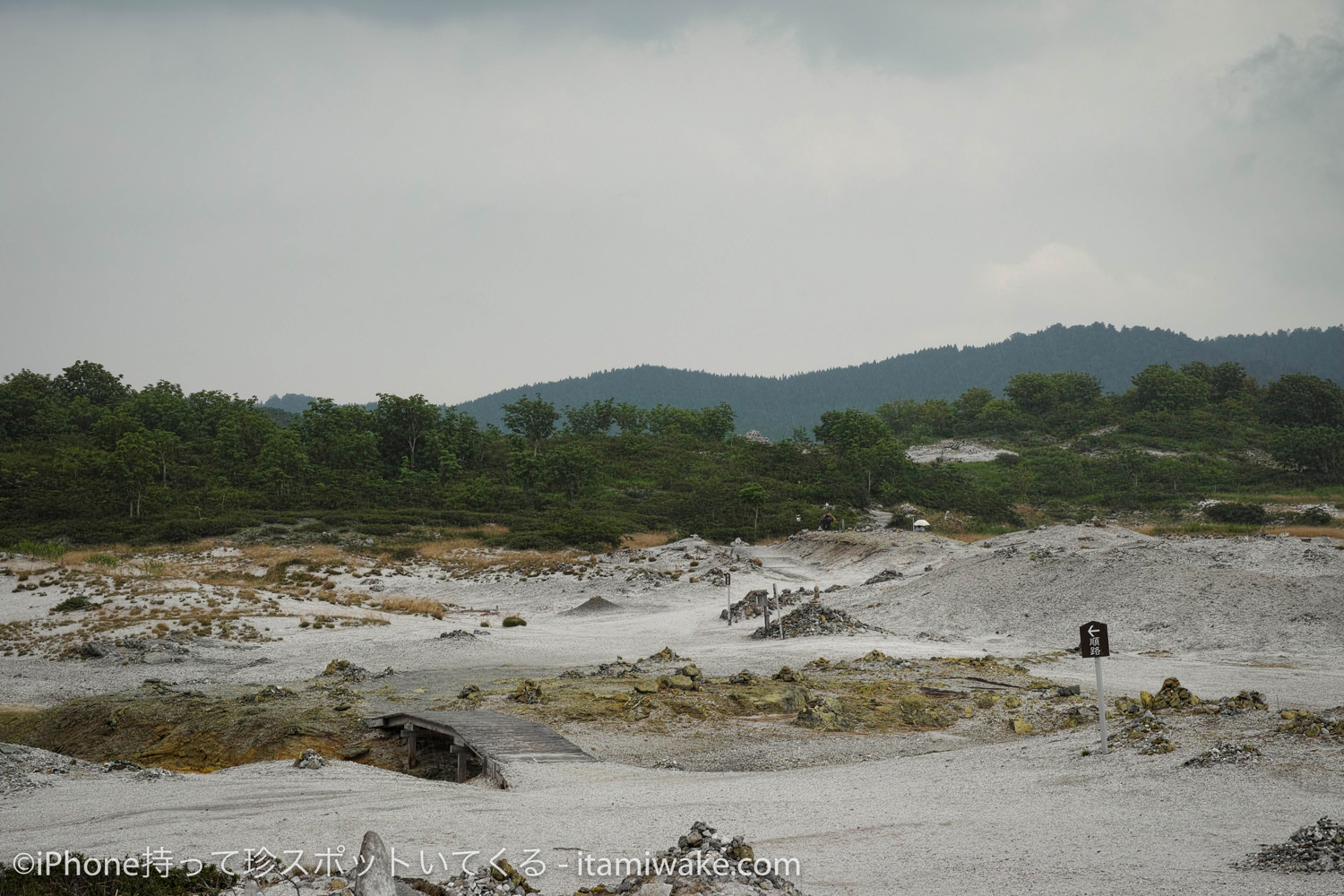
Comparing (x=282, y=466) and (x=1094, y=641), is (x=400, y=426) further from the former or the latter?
(x=1094, y=641)

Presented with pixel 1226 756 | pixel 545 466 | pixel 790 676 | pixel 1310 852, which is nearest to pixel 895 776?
pixel 1226 756

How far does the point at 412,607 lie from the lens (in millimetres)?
31688

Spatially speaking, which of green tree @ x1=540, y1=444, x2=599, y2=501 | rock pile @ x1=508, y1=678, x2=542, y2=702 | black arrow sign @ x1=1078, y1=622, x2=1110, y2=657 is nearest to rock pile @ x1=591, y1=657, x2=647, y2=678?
rock pile @ x1=508, y1=678, x2=542, y2=702

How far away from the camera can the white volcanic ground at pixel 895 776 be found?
20.9ft

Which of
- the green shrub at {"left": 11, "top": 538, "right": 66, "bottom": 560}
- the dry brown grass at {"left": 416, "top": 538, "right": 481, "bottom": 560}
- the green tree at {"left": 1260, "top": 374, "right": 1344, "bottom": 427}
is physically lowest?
the dry brown grass at {"left": 416, "top": 538, "right": 481, "bottom": 560}

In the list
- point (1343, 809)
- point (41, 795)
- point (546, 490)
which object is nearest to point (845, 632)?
point (1343, 809)

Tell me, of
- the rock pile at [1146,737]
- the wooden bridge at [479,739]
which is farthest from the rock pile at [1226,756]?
the wooden bridge at [479,739]

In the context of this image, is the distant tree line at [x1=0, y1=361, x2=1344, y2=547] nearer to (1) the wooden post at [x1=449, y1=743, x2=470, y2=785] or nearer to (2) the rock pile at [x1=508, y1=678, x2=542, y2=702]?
(2) the rock pile at [x1=508, y1=678, x2=542, y2=702]

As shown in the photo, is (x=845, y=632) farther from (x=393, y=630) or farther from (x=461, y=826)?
(x=461, y=826)

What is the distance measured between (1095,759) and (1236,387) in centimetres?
12421

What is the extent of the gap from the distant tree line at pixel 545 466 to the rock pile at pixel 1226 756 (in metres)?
40.9

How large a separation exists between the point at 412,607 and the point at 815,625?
1670cm

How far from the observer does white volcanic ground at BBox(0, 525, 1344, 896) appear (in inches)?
251

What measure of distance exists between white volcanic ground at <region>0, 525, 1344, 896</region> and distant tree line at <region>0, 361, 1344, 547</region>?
2711 cm
